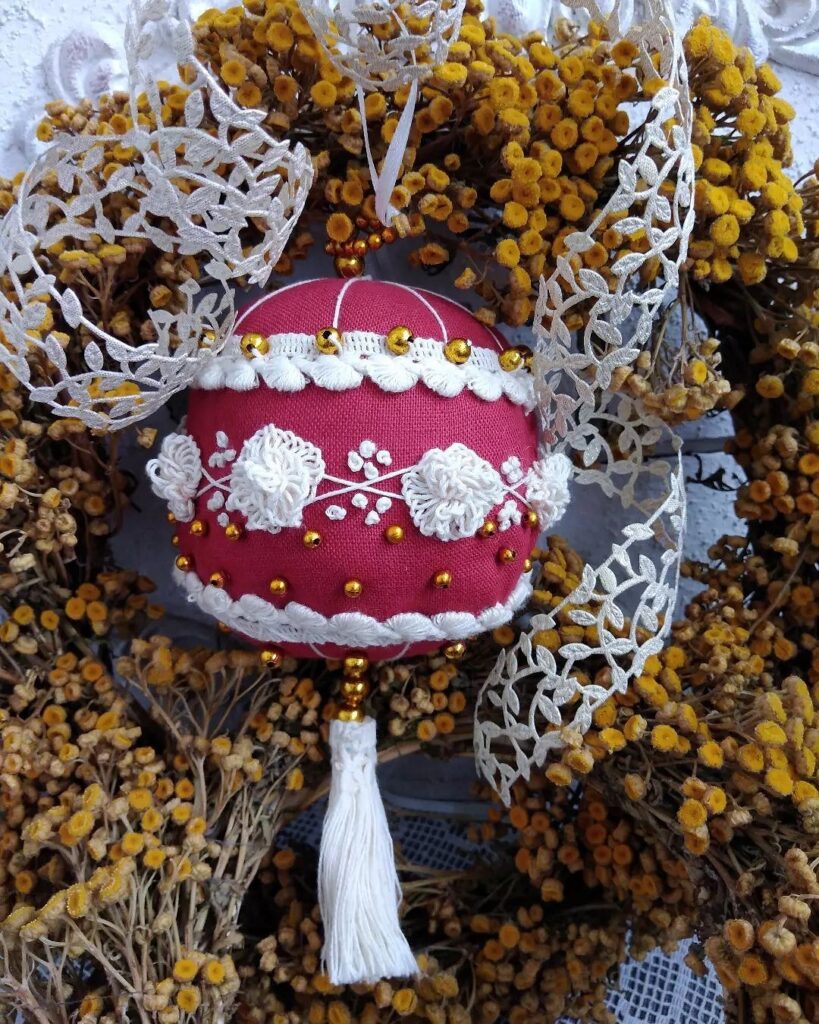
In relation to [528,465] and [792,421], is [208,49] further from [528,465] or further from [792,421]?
[792,421]

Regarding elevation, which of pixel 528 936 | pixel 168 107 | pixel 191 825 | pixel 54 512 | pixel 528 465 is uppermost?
pixel 168 107

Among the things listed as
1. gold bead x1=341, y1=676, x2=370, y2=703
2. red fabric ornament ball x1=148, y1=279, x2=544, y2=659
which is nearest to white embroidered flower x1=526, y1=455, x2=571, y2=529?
red fabric ornament ball x1=148, y1=279, x2=544, y2=659

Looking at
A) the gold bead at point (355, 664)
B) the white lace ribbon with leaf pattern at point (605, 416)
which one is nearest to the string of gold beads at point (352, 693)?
the gold bead at point (355, 664)

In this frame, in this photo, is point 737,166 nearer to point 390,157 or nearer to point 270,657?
point 390,157

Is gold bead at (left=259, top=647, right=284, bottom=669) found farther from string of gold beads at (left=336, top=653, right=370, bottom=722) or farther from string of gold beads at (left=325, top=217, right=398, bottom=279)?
string of gold beads at (left=325, top=217, right=398, bottom=279)

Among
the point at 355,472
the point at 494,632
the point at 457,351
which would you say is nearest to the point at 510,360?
the point at 457,351

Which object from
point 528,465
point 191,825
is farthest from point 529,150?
point 191,825
